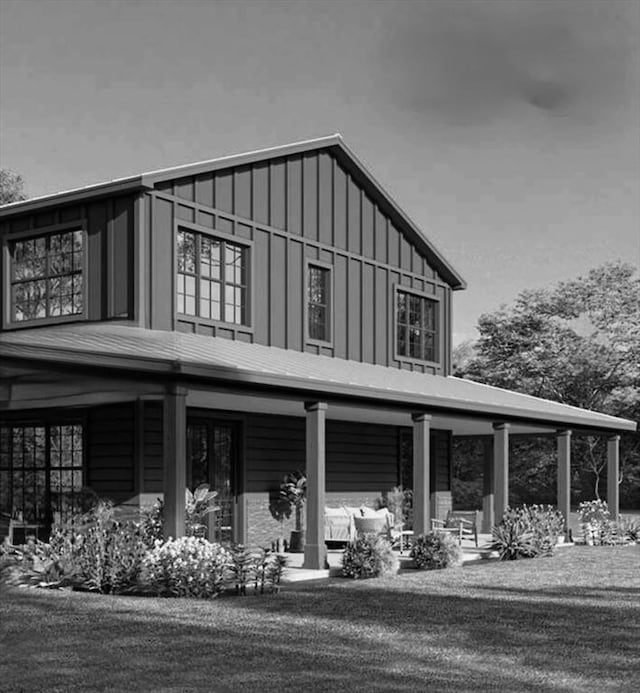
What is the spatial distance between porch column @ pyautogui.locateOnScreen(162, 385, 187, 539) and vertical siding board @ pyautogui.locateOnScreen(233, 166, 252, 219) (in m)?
6.26

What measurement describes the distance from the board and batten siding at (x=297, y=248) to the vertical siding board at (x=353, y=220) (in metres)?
0.02

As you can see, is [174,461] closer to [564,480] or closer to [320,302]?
[320,302]

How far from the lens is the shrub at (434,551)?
56.9ft

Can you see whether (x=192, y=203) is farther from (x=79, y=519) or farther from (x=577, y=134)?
(x=577, y=134)

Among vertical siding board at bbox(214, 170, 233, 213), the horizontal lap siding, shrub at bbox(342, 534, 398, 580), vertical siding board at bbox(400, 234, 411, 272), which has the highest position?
vertical siding board at bbox(214, 170, 233, 213)

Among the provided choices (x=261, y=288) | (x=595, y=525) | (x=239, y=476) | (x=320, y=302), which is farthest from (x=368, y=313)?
(x=595, y=525)

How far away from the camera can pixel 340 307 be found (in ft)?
72.0

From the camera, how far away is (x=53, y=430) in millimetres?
17781

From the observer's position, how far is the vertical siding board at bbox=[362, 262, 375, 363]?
2267 cm

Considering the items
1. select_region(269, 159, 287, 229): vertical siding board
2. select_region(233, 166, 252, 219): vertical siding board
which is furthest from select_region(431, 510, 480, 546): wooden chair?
select_region(233, 166, 252, 219): vertical siding board

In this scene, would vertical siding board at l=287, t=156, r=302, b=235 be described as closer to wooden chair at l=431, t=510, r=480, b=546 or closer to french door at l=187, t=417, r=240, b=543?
french door at l=187, t=417, r=240, b=543

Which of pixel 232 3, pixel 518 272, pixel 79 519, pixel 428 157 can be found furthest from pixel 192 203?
pixel 518 272

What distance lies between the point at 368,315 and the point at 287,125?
37.9m

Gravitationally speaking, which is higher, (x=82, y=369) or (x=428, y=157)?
(x=428, y=157)
